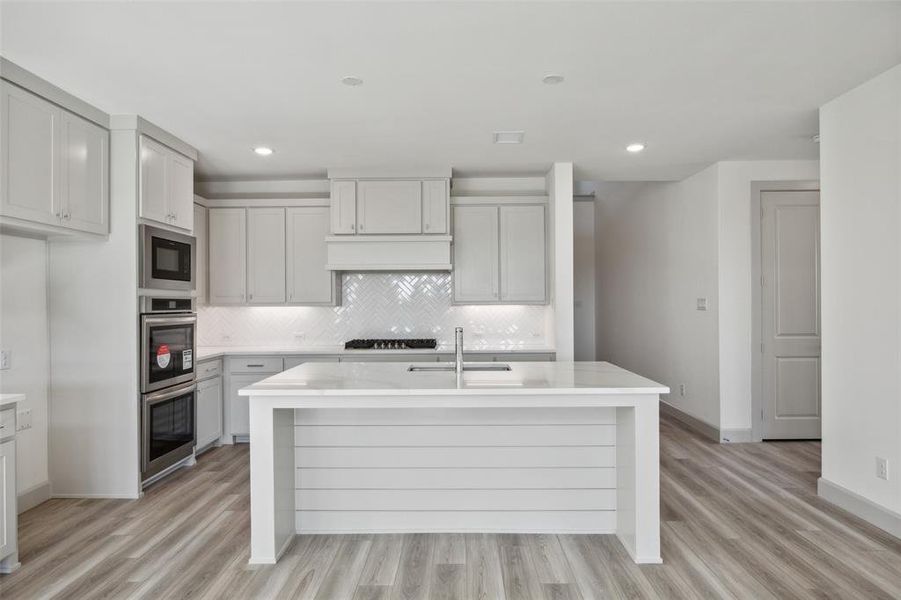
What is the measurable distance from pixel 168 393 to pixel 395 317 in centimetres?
222

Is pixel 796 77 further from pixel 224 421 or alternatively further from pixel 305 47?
pixel 224 421

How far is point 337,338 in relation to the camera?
5484 millimetres

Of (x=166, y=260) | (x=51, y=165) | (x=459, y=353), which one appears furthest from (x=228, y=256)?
(x=459, y=353)

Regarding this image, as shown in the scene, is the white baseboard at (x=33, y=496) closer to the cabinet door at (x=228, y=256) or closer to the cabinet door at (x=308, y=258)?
the cabinet door at (x=228, y=256)

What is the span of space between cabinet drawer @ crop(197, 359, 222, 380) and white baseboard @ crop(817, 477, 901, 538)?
460 centimetres

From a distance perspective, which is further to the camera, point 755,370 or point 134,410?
point 755,370

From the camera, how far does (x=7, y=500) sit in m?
2.51

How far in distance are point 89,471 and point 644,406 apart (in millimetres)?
3511

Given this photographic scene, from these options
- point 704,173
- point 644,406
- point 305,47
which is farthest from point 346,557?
point 704,173

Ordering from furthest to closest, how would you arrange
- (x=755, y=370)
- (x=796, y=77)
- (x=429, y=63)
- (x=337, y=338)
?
(x=337, y=338)
(x=755, y=370)
(x=796, y=77)
(x=429, y=63)

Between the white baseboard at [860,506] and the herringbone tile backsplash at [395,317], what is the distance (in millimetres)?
2650

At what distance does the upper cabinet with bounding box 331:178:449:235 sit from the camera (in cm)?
498

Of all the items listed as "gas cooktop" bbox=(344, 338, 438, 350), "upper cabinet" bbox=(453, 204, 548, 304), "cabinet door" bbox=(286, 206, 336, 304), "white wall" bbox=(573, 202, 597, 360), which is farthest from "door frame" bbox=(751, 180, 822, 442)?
"cabinet door" bbox=(286, 206, 336, 304)

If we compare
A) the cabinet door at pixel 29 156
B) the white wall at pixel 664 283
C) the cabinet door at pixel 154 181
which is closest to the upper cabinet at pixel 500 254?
the white wall at pixel 664 283
